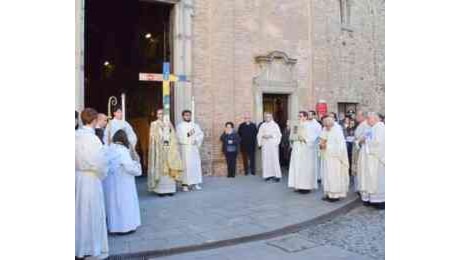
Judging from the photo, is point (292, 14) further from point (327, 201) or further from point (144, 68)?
point (327, 201)

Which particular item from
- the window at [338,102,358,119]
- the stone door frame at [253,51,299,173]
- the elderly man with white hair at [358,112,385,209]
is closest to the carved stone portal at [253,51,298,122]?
the stone door frame at [253,51,299,173]

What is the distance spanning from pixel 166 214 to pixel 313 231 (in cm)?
260

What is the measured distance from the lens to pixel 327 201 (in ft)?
30.6

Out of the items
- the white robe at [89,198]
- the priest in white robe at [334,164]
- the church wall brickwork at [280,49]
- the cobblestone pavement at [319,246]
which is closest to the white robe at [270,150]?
the church wall brickwork at [280,49]

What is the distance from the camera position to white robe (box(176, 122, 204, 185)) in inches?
424

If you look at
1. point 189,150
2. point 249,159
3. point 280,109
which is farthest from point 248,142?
point 189,150

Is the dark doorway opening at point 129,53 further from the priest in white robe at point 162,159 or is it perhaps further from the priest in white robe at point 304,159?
the priest in white robe at point 304,159

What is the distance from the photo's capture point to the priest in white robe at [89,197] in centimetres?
534

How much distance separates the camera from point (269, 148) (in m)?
12.6

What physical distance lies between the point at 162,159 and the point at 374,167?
4384 millimetres

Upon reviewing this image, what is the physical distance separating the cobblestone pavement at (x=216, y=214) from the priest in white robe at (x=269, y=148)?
1.05 m

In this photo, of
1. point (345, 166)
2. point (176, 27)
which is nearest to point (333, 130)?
point (345, 166)

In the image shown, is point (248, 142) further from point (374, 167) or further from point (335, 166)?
point (374, 167)

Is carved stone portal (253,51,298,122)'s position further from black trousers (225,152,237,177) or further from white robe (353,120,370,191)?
white robe (353,120,370,191)
